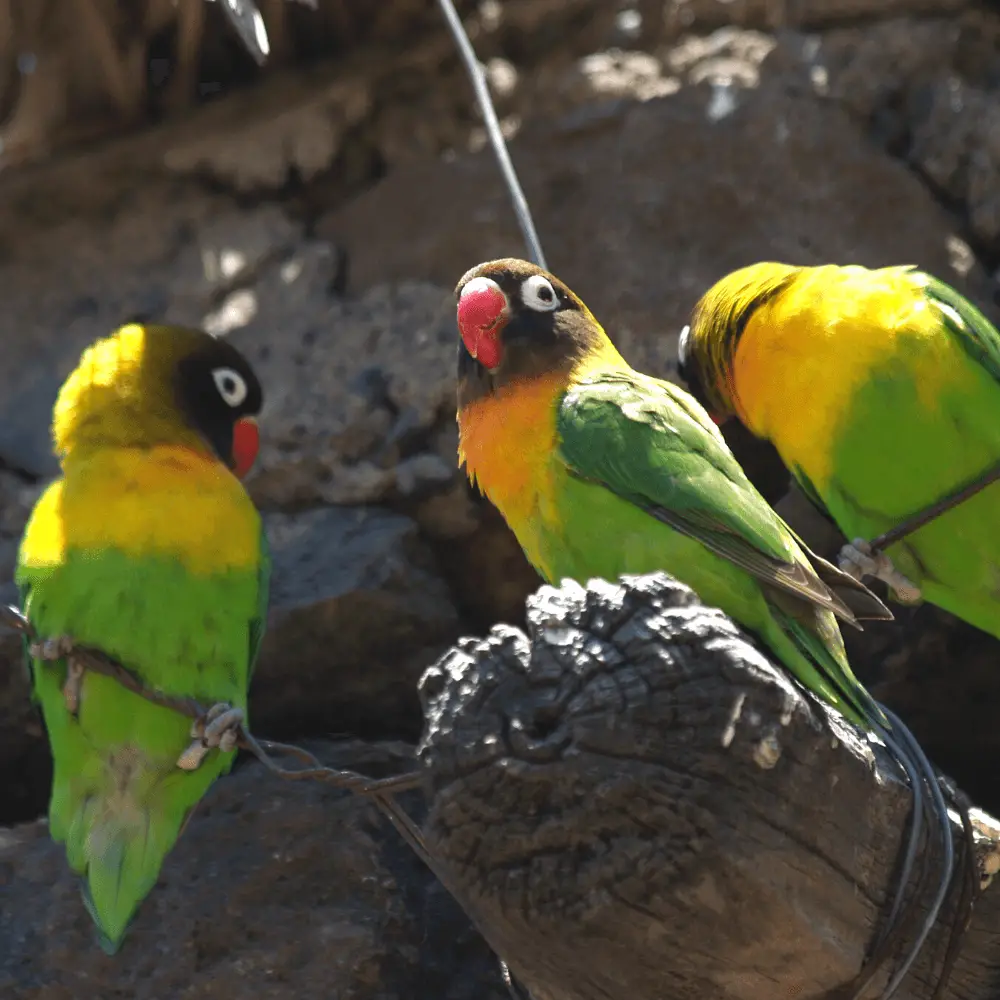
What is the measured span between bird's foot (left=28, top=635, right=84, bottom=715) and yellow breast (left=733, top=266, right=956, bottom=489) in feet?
6.41

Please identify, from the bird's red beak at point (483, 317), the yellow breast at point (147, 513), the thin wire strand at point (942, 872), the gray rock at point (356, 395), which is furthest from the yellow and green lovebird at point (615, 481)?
the gray rock at point (356, 395)

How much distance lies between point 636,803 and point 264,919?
162 centimetres

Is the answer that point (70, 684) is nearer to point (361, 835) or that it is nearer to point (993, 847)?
point (361, 835)

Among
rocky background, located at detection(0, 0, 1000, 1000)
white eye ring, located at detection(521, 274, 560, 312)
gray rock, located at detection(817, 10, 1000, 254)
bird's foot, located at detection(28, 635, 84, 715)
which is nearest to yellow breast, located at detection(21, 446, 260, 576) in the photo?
bird's foot, located at detection(28, 635, 84, 715)

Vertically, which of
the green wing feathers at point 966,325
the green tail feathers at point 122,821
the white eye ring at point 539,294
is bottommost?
the green tail feathers at point 122,821

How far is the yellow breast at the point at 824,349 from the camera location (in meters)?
3.26

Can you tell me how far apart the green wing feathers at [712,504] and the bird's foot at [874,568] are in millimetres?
415

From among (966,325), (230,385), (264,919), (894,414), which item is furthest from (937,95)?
(264,919)

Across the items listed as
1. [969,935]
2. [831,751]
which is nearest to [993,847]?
[969,935]

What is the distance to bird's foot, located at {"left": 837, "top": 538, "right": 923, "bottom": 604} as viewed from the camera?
3219mm

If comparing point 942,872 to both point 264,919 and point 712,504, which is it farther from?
point 264,919

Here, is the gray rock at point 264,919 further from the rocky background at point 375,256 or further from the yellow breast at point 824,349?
the yellow breast at point 824,349

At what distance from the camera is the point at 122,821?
3.04 meters

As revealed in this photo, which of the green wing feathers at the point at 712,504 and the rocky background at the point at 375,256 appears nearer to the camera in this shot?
the green wing feathers at the point at 712,504
